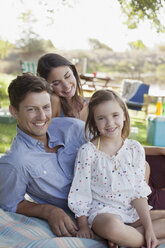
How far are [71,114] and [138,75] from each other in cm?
1018

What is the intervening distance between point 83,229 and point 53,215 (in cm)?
16

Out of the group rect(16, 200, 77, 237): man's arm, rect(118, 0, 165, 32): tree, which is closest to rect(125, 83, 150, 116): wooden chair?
rect(118, 0, 165, 32): tree

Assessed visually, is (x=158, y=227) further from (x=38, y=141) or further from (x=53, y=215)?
(x=38, y=141)

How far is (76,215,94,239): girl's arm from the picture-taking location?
1525 millimetres

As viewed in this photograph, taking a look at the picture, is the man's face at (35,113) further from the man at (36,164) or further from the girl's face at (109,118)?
the girl's face at (109,118)

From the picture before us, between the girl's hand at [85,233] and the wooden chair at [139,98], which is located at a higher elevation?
the wooden chair at [139,98]

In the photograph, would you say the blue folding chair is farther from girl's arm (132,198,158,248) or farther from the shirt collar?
girl's arm (132,198,158,248)

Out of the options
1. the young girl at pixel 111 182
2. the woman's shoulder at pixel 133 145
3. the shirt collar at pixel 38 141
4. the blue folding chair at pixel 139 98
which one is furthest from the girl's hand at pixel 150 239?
the blue folding chair at pixel 139 98

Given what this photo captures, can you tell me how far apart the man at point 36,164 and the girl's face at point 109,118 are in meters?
0.24

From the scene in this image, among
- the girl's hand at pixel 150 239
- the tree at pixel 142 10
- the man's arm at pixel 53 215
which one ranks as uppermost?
the tree at pixel 142 10

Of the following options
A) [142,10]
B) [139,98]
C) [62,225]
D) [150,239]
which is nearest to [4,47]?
[142,10]

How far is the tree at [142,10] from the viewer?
6988 millimetres

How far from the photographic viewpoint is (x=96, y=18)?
920 cm

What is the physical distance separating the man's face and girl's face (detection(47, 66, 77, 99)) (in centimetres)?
61
